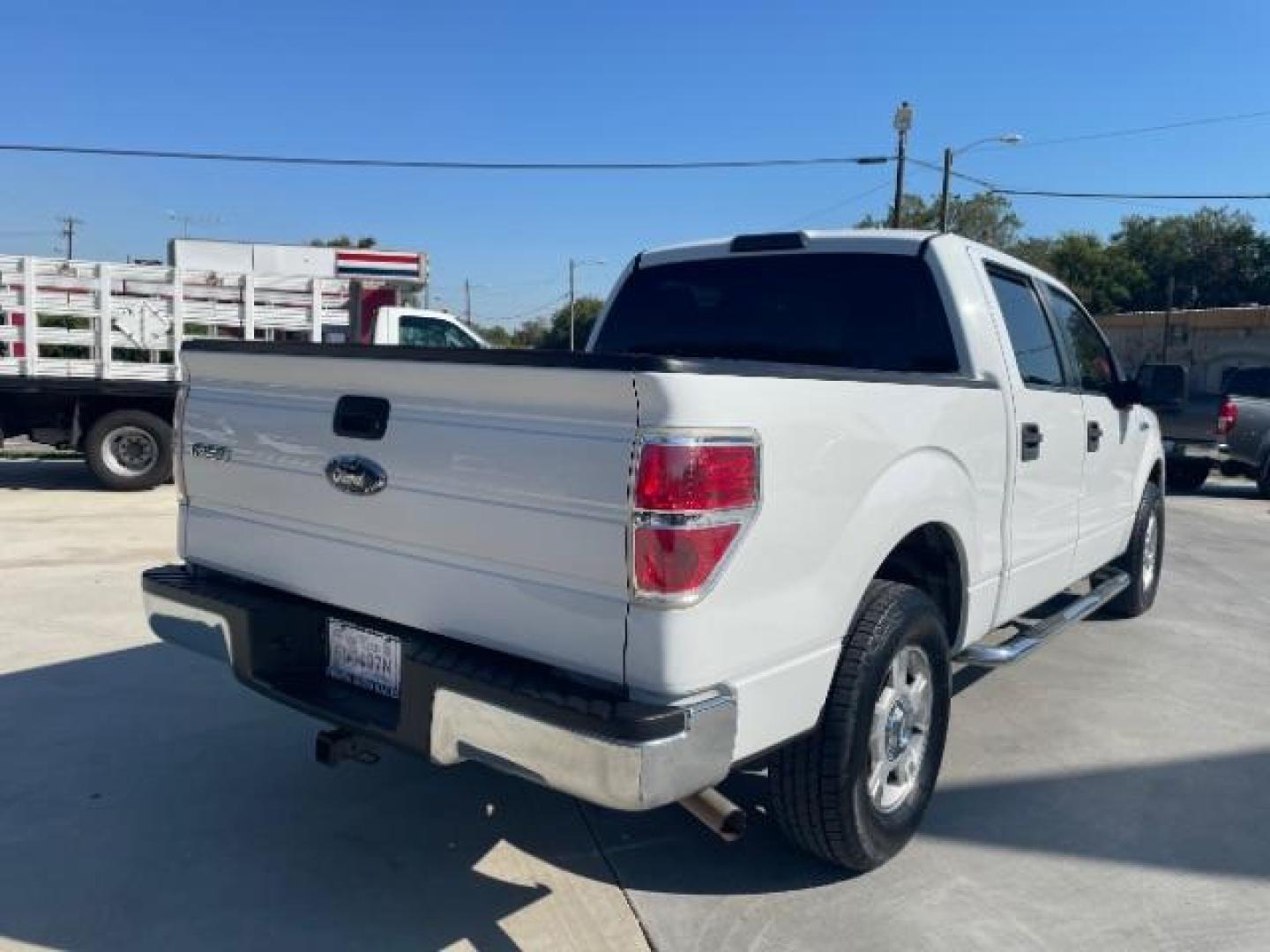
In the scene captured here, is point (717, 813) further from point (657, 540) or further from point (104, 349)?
point (104, 349)

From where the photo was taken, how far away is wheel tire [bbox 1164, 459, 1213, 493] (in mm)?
14969

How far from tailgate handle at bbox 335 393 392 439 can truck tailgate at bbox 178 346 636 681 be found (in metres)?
0.03

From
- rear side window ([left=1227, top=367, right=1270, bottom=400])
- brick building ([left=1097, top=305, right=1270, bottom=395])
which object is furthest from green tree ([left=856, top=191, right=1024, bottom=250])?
rear side window ([left=1227, top=367, right=1270, bottom=400])

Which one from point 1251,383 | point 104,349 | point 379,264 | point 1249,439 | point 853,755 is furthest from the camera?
point 1251,383

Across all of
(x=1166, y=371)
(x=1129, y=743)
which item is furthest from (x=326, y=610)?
(x=1166, y=371)

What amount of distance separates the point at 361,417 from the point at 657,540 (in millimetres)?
1004

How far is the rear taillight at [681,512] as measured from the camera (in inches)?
88.6

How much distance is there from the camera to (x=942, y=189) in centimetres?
2964

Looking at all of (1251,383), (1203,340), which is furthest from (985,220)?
(1251,383)

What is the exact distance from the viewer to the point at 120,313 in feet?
37.0

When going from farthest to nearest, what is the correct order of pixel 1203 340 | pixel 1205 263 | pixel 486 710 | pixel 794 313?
1. pixel 1205 263
2. pixel 1203 340
3. pixel 794 313
4. pixel 486 710

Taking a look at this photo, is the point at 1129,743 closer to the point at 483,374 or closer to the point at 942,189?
the point at 483,374

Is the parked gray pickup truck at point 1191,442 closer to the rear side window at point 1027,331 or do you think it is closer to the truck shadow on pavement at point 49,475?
the rear side window at point 1027,331

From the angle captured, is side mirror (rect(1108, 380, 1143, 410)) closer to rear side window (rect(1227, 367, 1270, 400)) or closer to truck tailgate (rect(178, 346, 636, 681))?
truck tailgate (rect(178, 346, 636, 681))
